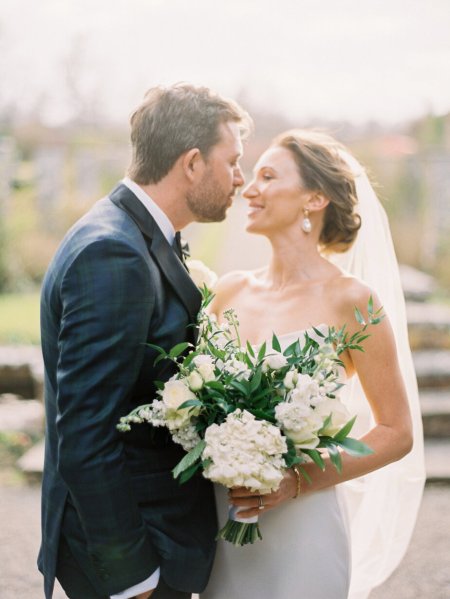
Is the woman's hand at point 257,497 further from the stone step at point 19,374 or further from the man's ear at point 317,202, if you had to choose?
the stone step at point 19,374

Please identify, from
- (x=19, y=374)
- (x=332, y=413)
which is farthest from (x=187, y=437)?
(x=19, y=374)

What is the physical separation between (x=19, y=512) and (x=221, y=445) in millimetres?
4213

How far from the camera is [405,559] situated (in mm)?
5293

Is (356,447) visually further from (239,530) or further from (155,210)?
(155,210)

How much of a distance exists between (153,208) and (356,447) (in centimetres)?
94

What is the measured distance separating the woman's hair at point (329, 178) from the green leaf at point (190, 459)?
1.42 meters

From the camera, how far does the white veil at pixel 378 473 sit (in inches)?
138

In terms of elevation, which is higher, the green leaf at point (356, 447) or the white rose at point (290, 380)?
the white rose at point (290, 380)

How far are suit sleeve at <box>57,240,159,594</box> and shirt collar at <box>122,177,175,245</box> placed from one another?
0.98 feet

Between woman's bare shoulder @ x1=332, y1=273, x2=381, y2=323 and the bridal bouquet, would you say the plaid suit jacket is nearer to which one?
the bridal bouquet

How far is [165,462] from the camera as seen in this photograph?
2.42 m

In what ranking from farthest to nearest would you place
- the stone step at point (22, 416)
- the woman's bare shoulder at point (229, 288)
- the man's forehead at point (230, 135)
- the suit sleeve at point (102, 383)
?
the stone step at point (22, 416) < the woman's bare shoulder at point (229, 288) < the man's forehead at point (230, 135) < the suit sleeve at point (102, 383)

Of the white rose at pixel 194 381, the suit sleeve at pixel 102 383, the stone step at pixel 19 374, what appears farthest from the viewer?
the stone step at pixel 19 374

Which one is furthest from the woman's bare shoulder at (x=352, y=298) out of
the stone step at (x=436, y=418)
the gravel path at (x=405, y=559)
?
the stone step at (x=436, y=418)
